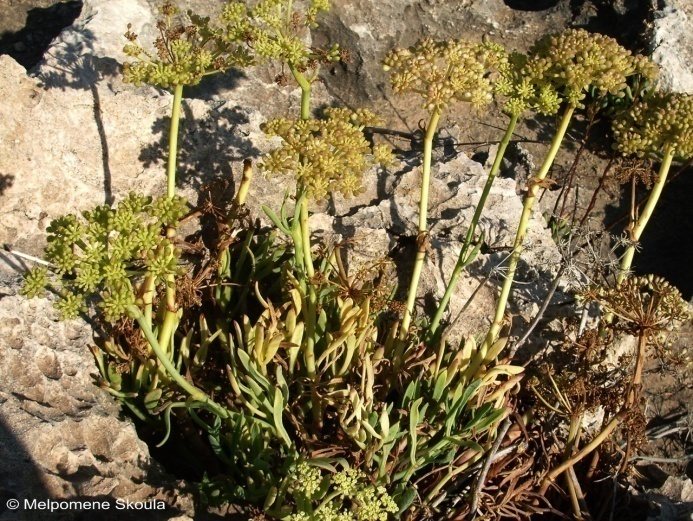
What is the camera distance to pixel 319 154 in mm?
2676

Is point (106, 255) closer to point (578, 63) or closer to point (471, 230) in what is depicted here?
point (471, 230)

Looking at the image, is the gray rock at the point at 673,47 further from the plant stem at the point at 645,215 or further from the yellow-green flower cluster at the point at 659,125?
the yellow-green flower cluster at the point at 659,125

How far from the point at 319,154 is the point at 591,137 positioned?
3322 mm

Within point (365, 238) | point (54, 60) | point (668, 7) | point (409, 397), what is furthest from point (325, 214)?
point (668, 7)

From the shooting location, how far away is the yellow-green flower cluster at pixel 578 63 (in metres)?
2.71

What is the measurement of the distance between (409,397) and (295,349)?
544mm

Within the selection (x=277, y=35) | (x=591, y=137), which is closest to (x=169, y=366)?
(x=277, y=35)

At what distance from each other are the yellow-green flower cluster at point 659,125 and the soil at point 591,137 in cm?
143

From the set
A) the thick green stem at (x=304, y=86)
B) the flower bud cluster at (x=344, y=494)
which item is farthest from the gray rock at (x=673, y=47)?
the flower bud cluster at (x=344, y=494)

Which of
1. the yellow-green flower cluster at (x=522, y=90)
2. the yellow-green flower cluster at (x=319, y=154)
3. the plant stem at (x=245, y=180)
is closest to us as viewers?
the yellow-green flower cluster at (x=319, y=154)

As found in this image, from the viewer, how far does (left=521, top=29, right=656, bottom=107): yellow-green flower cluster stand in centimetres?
271

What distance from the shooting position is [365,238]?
372cm

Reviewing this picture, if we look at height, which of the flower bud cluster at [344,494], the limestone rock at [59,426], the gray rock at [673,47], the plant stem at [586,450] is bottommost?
the limestone rock at [59,426]

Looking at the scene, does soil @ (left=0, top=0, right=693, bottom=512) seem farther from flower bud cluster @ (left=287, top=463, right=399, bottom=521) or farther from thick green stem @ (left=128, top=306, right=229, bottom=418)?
thick green stem @ (left=128, top=306, right=229, bottom=418)
